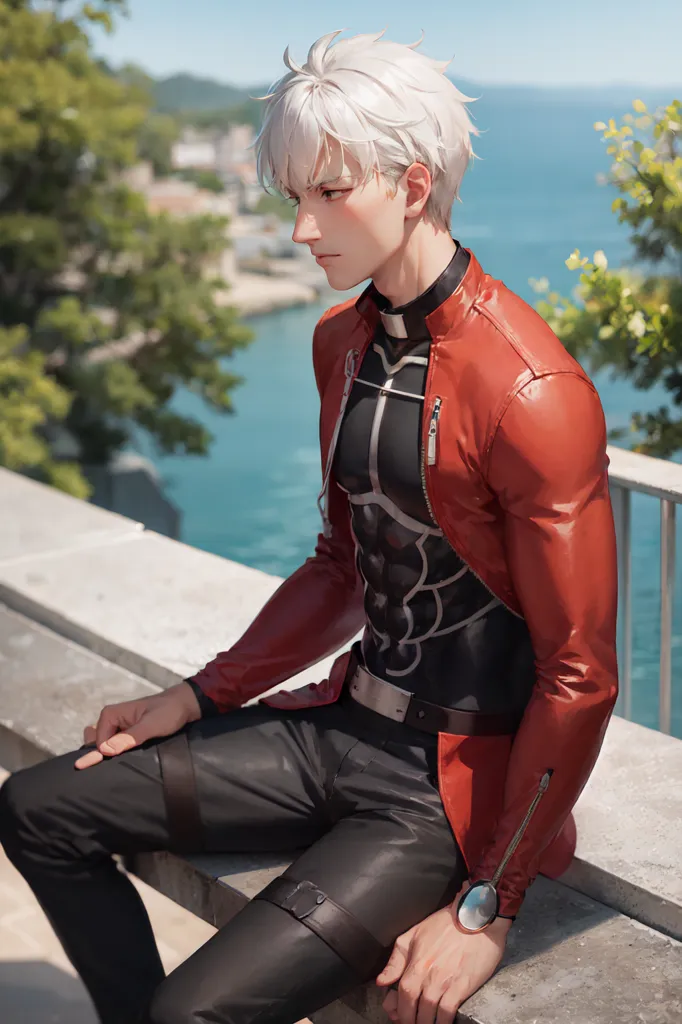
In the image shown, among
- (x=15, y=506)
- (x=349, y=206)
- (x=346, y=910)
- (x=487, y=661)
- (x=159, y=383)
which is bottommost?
(x=159, y=383)

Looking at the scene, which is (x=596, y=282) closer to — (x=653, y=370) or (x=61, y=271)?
(x=653, y=370)

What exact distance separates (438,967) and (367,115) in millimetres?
1124

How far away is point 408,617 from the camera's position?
6.03 ft

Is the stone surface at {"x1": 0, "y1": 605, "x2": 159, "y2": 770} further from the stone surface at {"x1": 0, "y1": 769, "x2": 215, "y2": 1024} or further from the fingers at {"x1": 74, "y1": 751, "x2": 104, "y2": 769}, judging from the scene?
the stone surface at {"x1": 0, "y1": 769, "x2": 215, "y2": 1024}

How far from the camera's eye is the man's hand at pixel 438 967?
1620 millimetres

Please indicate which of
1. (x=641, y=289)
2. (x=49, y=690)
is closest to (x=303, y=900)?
(x=49, y=690)

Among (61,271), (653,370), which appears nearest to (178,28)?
(61,271)

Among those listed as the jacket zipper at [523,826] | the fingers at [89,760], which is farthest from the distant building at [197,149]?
the jacket zipper at [523,826]

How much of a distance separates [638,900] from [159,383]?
43.1ft

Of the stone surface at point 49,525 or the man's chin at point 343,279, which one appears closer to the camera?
the man's chin at point 343,279

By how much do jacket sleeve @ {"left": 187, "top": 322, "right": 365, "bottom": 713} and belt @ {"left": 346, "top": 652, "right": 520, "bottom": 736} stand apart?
0.19 m

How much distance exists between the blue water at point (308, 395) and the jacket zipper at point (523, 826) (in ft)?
42.6

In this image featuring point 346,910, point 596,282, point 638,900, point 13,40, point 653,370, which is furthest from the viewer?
point 13,40

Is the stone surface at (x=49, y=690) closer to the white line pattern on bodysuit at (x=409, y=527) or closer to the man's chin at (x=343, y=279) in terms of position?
the white line pattern on bodysuit at (x=409, y=527)
